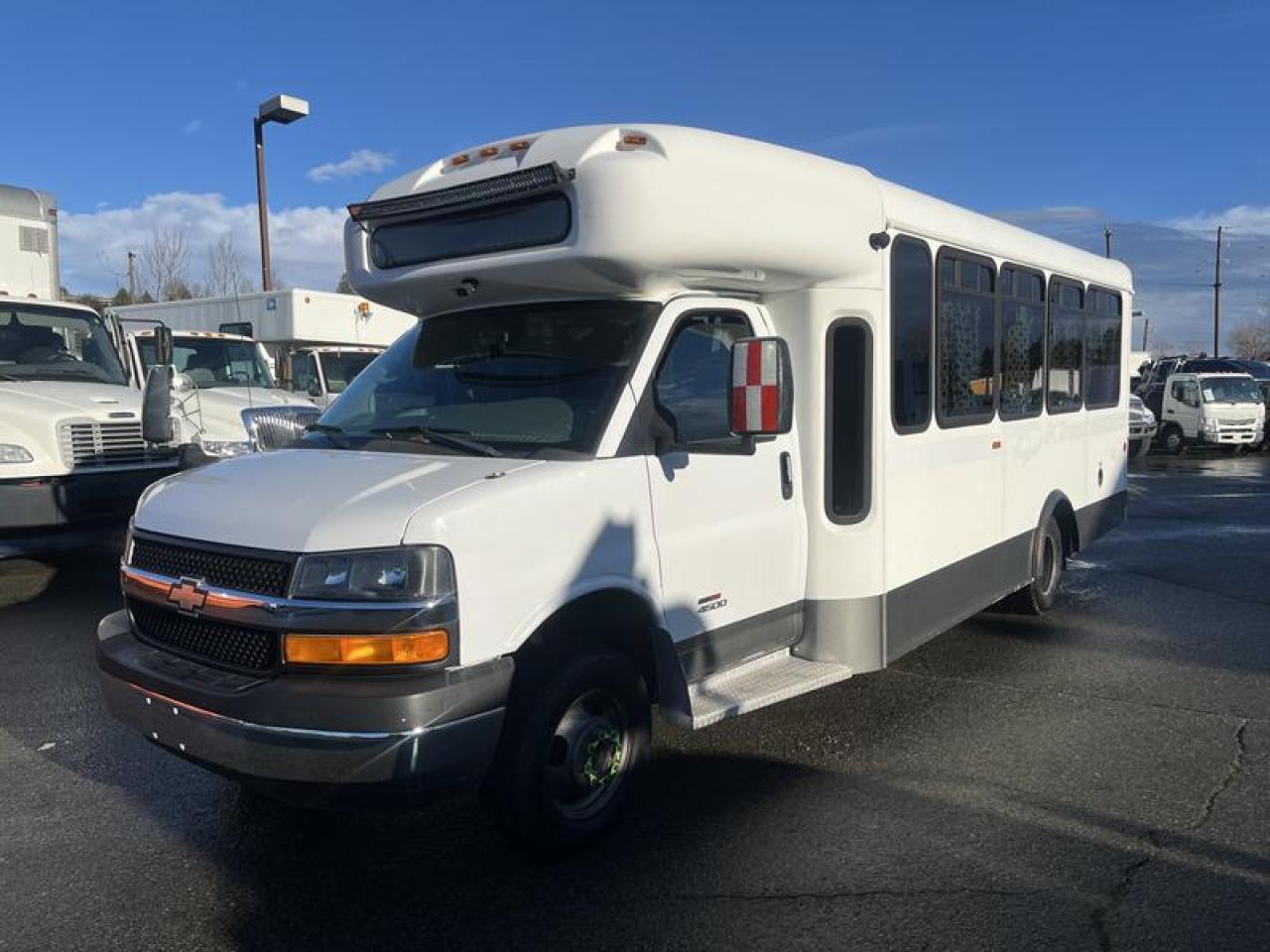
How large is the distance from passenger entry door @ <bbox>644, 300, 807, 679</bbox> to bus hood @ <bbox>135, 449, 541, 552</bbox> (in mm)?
713

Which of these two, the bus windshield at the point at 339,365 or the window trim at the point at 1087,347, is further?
the bus windshield at the point at 339,365

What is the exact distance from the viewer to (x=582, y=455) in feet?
Answer: 12.7

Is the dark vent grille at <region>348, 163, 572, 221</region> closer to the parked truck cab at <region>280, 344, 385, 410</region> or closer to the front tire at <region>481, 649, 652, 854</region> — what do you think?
the front tire at <region>481, 649, 652, 854</region>

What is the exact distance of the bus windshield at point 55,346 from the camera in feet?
30.6

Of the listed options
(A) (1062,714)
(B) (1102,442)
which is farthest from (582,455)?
(B) (1102,442)

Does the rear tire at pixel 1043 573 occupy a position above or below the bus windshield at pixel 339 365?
below

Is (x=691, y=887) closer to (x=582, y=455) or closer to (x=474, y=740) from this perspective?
(x=474, y=740)

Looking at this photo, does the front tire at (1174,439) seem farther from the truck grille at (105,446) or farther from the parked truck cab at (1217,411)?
the truck grille at (105,446)

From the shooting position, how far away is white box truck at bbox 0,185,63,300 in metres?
9.98

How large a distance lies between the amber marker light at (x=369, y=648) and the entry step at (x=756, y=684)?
135cm

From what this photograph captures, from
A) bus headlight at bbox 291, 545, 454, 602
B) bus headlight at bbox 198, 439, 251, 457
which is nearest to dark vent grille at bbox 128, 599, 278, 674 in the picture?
bus headlight at bbox 291, 545, 454, 602

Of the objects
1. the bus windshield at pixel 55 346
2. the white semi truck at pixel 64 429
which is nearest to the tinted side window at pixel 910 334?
the white semi truck at pixel 64 429

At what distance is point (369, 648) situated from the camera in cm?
324

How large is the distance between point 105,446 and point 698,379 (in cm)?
633
